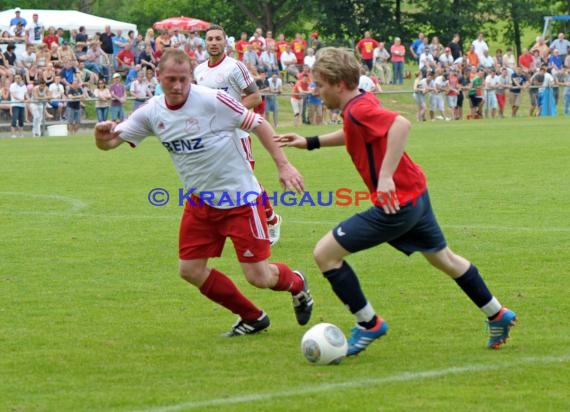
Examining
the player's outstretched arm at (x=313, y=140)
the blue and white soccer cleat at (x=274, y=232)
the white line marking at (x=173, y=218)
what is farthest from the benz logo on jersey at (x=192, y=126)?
the white line marking at (x=173, y=218)

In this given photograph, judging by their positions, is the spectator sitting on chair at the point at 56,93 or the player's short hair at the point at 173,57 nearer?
the player's short hair at the point at 173,57

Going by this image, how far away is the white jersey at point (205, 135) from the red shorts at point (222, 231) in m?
0.08

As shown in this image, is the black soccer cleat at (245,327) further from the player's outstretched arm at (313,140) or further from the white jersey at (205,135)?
the player's outstretched arm at (313,140)

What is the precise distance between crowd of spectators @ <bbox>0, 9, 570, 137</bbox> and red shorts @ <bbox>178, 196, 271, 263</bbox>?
77.1 feet

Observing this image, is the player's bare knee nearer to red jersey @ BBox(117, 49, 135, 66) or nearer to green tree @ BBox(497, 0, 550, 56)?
red jersey @ BBox(117, 49, 135, 66)

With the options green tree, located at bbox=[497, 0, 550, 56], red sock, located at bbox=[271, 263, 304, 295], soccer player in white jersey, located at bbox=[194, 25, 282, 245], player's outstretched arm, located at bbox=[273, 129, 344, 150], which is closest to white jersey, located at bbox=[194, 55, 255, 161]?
soccer player in white jersey, located at bbox=[194, 25, 282, 245]

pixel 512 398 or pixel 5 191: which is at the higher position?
pixel 512 398

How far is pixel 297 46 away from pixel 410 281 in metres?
30.5

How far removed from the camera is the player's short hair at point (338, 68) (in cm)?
662

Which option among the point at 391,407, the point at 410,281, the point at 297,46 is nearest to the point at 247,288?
the point at 410,281

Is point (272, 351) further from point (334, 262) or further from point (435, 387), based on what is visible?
point (435, 387)

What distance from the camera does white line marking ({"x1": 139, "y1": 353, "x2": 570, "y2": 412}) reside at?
5.85 m

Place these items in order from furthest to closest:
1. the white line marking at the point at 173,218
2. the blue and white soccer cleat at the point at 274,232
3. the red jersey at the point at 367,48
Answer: the red jersey at the point at 367,48 → the white line marking at the point at 173,218 → the blue and white soccer cleat at the point at 274,232

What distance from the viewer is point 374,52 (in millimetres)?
41406
